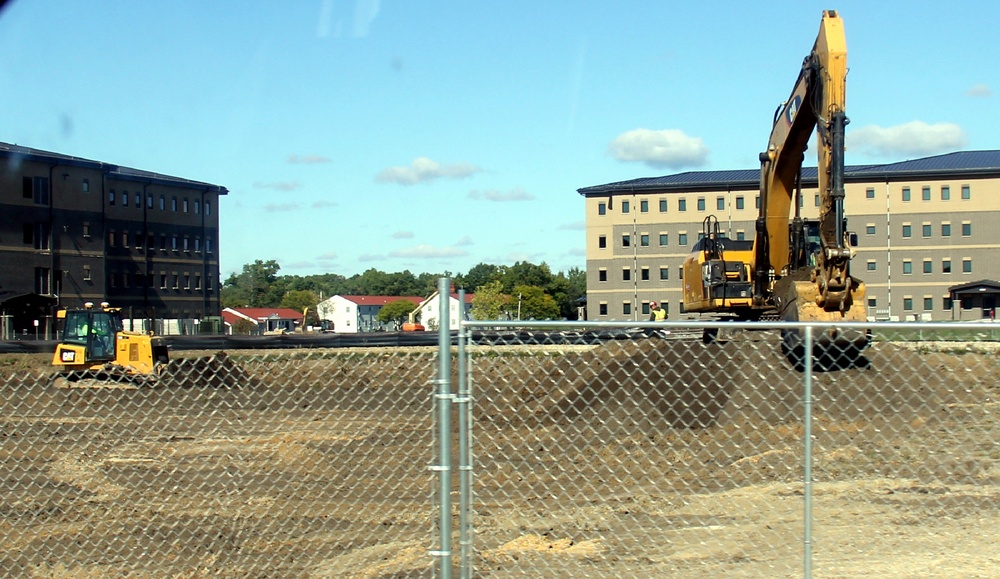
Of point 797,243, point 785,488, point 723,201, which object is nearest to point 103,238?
point 723,201

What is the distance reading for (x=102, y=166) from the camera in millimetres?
65188

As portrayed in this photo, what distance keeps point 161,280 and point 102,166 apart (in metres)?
10.4

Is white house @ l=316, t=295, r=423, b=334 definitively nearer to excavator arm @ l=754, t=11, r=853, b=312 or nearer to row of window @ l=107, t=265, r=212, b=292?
row of window @ l=107, t=265, r=212, b=292

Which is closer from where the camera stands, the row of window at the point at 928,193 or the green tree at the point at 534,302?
the row of window at the point at 928,193

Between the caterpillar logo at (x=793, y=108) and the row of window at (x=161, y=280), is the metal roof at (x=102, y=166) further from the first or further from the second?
the caterpillar logo at (x=793, y=108)

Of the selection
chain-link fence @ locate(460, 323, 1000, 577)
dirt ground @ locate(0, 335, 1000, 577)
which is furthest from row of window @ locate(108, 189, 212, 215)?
chain-link fence @ locate(460, 323, 1000, 577)

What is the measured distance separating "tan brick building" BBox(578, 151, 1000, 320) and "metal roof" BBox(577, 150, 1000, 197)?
80mm

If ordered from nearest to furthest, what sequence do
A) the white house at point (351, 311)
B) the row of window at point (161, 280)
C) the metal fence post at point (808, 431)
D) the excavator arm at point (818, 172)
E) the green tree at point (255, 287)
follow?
the metal fence post at point (808, 431), the excavator arm at point (818, 172), the row of window at point (161, 280), the white house at point (351, 311), the green tree at point (255, 287)

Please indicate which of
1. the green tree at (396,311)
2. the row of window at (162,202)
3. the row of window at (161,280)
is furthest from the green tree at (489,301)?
the row of window at (162,202)

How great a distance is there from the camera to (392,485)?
11219mm

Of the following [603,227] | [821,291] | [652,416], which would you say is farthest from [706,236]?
[603,227]

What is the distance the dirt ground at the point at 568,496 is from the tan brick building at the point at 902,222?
6099cm

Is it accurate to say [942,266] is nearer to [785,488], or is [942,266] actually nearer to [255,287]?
[785,488]

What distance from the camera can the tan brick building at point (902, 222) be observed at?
231 feet
